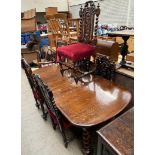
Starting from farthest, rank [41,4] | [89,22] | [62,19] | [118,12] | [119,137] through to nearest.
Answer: [41,4] < [118,12] < [62,19] < [89,22] < [119,137]

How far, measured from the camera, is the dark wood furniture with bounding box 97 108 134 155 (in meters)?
0.71

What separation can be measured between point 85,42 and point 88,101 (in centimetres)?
113

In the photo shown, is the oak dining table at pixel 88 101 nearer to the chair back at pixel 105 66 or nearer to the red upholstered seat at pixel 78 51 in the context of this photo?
the chair back at pixel 105 66

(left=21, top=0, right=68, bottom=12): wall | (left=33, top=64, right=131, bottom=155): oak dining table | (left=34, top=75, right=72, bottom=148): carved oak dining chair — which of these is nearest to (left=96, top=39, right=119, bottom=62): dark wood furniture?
(left=33, top=64, right=131, bottom=155): oak dining table

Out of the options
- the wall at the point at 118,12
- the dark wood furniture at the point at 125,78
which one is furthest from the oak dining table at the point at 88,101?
the wall at the point at 118,12

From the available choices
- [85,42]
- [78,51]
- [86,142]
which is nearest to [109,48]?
[78,51]

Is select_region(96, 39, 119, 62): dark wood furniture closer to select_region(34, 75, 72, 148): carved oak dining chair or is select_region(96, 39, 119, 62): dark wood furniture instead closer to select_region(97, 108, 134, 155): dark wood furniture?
select_region(34, 75, 72, 148): carved oak dining chair

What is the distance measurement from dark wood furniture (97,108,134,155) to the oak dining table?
1.12ft

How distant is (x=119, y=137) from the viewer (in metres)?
0.77

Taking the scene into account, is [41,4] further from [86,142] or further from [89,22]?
[86,142]

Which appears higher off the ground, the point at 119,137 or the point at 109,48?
the point at 109,48

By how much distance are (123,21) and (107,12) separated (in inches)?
30.5

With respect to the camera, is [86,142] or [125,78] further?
[125,78]

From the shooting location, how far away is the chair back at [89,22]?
84.4 inches
